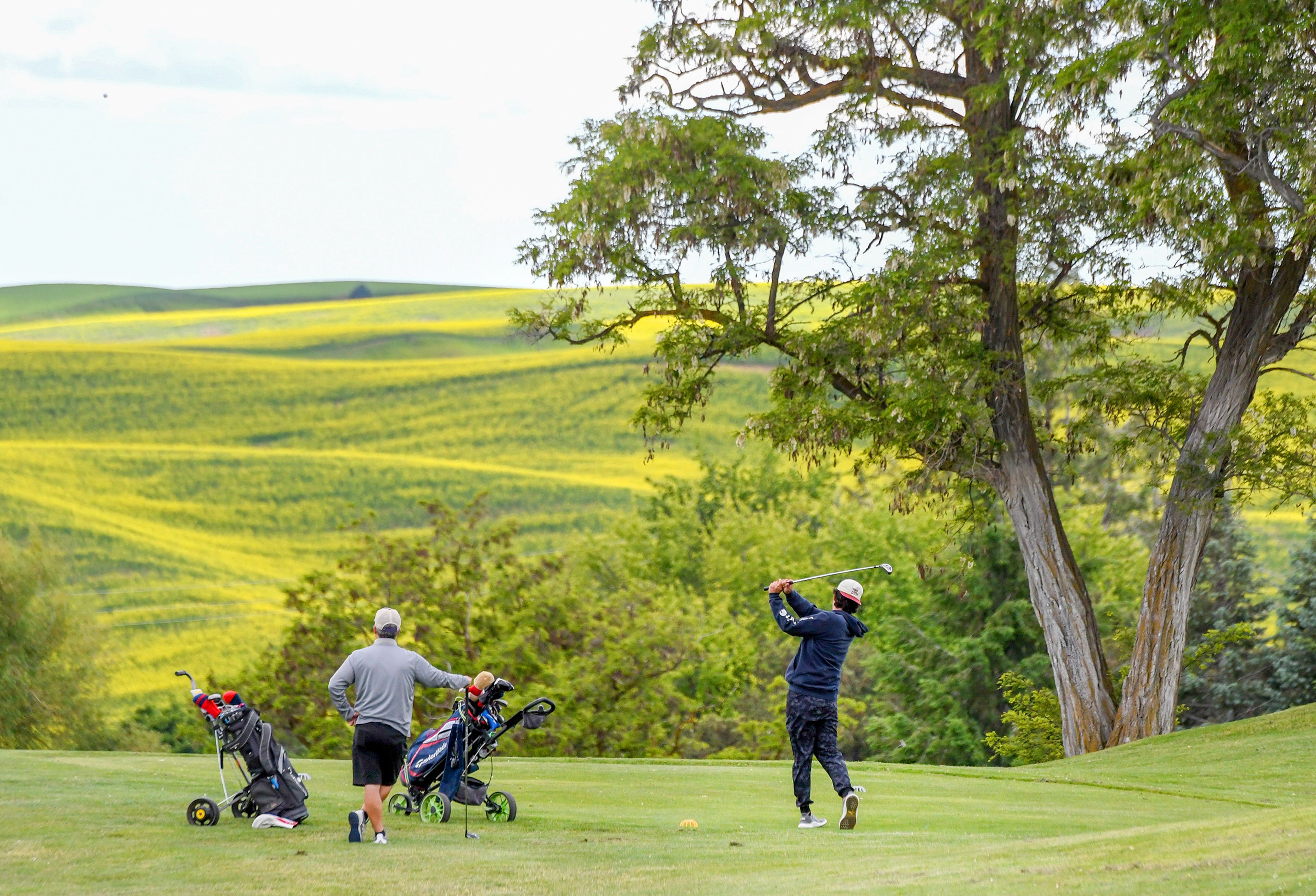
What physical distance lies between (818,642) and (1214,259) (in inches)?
509

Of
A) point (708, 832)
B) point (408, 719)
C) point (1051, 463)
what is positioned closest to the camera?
point (408, 719)

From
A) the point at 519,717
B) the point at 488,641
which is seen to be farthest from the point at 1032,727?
the point at 519,717

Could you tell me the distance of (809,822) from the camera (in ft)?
34.7

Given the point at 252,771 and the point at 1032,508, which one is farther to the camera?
the point at 1032,508

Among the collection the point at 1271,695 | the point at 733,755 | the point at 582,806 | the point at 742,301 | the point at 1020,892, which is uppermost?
the point at 742,301

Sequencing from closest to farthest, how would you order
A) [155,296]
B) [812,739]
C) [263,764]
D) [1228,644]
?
[263,764] < [812,739] < [1228,644] < [155,296]

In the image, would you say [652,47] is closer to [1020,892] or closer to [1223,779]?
[1223,779]

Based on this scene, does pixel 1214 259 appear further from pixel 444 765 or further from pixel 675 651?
pixel 675 651

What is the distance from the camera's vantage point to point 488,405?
370 feet

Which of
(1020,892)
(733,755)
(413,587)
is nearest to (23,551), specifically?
(413,587)

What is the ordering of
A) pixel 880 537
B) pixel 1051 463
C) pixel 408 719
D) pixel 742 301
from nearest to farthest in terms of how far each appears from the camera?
pixel 408 719
pixel 742 301
pixel 1051 463
pixel 880 537

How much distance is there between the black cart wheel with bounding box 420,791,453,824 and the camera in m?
10.3

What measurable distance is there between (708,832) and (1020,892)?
377cm

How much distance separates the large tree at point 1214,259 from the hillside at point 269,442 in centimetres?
5304
